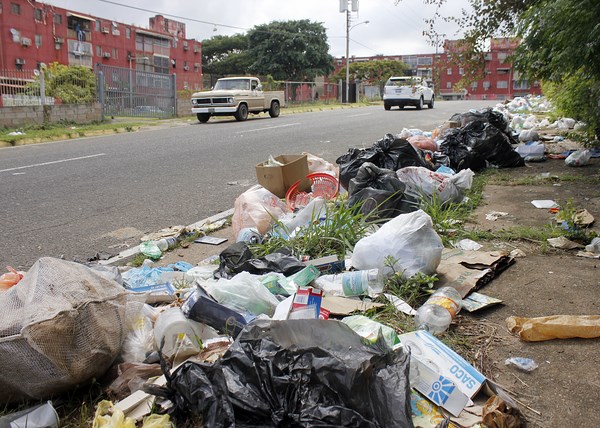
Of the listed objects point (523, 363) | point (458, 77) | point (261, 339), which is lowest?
point (523, 363)

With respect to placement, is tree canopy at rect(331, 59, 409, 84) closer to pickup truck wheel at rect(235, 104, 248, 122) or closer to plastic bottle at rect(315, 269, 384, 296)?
pickup truck wheel at rect(235, 104, 248, 122)

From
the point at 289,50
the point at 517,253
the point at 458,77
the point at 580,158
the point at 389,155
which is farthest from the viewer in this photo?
the point at 458,77

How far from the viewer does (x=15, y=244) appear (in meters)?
4.30

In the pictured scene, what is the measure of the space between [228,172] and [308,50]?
51.1m

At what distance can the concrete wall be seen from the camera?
14297mm

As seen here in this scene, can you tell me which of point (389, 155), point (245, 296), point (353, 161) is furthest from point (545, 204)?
point (245, 296)

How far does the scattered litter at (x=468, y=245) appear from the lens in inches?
158

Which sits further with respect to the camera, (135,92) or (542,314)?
(135,92)

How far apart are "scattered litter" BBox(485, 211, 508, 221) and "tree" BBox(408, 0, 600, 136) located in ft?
4.97

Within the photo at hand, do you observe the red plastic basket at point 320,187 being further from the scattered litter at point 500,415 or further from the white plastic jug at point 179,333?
the scattered litter at point 500,415

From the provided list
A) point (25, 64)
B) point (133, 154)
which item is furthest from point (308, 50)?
point (133, 154)

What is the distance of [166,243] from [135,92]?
55.2 ft

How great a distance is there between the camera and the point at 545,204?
5328 mm

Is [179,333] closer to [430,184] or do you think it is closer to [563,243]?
[563,243]
